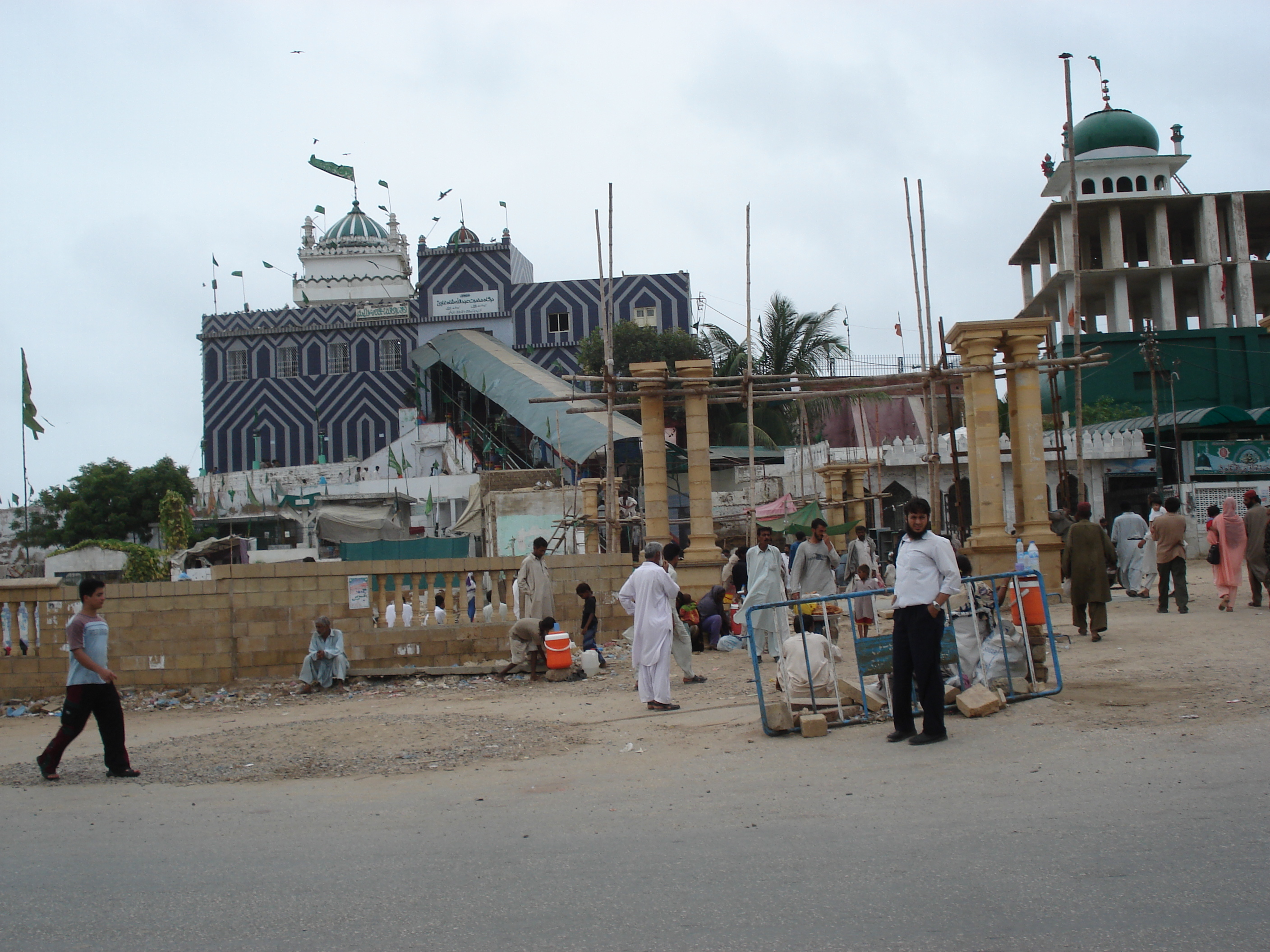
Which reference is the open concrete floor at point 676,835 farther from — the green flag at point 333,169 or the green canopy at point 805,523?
the green flag at point 333,169

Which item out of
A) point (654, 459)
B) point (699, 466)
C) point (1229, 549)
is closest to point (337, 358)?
point (654, 459)

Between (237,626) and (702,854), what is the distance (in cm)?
919

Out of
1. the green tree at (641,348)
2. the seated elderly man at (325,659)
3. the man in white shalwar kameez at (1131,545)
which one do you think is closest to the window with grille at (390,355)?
the green tree at (641,348)

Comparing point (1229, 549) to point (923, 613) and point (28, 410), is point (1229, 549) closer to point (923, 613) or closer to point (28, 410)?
point (923, 613)

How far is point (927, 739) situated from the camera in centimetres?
676

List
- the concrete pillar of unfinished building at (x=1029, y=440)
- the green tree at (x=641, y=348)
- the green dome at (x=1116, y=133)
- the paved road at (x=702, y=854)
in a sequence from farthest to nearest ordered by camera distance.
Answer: the green dome at (x=1116, y=133) → the green tree at (x=641, y=348) → the concrete pillar of unfinished building at (x=1029, y=440) → the paved road at (x=702, y=854)

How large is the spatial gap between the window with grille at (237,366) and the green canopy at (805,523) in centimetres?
3363

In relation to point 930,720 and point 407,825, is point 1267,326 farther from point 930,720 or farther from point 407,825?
point 407,825

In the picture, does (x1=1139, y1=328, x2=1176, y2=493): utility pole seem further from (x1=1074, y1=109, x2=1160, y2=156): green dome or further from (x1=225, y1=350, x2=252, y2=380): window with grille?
(x1=225, y1=350, x2=252, y2=380): window with grille

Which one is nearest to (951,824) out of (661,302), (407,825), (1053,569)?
(407,825)

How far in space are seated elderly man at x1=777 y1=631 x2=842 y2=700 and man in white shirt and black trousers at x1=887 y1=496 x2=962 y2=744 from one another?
3.20 ft

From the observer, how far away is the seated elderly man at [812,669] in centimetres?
782

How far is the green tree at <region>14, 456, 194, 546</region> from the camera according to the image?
140 ft

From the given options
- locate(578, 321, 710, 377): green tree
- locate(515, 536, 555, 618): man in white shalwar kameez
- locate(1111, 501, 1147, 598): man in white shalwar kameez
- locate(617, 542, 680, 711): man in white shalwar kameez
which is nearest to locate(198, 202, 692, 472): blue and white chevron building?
locate(578, 321, 710, 377): green tree
